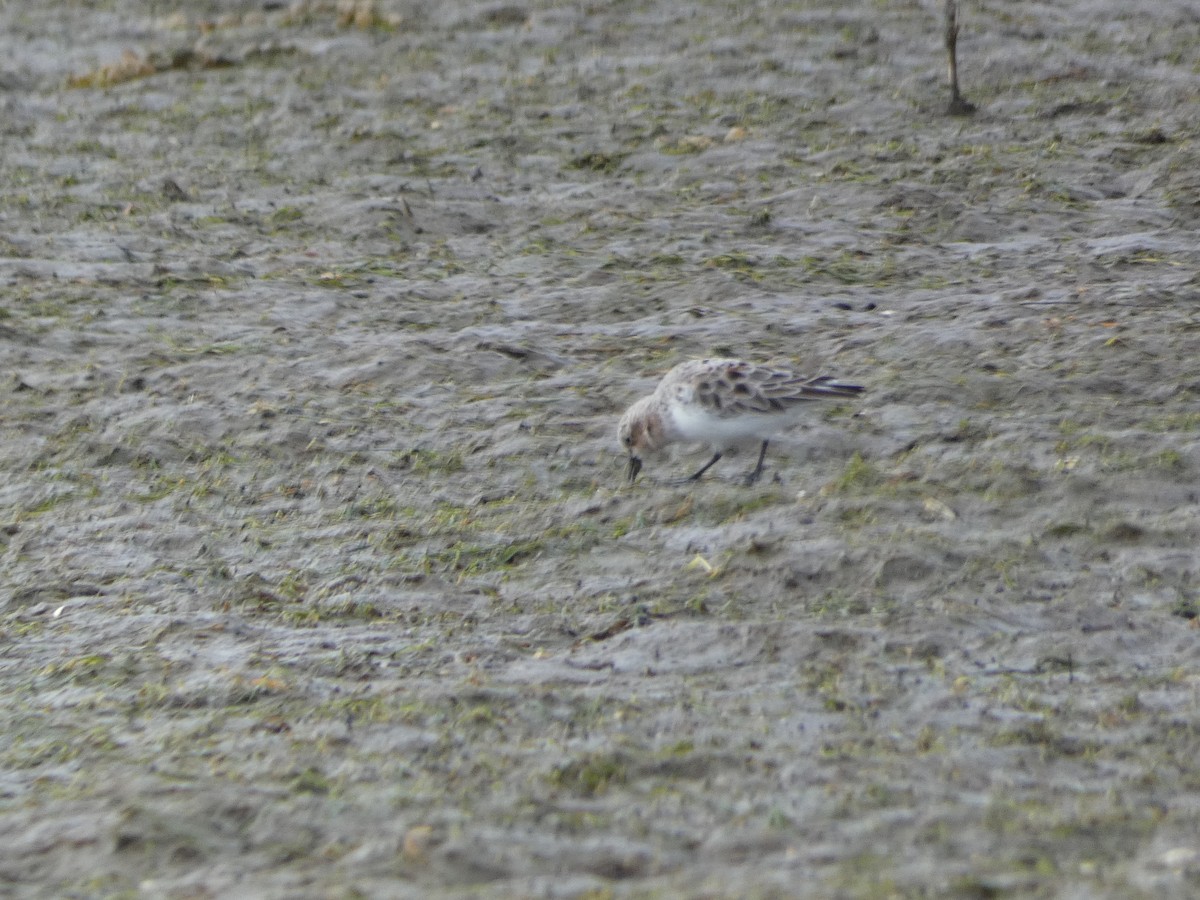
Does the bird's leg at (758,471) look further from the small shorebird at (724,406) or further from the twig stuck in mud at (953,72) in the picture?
the twig stuck in mud at (953,72)

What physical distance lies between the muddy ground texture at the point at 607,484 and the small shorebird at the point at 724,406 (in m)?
0.22

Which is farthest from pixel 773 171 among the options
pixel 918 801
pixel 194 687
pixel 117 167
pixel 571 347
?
pixel 918 801

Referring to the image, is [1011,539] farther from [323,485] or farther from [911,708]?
[323,485]

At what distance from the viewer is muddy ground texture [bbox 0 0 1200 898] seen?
4.60m

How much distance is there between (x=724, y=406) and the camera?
716 cm

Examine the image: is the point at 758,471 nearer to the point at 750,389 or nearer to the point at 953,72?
A: the point at 750,389

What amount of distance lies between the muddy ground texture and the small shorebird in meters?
0.22

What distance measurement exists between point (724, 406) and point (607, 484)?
69cm

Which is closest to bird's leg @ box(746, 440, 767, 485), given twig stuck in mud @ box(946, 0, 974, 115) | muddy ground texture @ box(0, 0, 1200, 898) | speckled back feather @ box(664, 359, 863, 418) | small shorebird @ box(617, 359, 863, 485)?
small shorebird @ box(617, 359, 863, 485)

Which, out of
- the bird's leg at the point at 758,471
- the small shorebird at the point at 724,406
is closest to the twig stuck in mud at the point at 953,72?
the small shorebird at the point at 724,406

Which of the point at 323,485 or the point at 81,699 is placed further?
the point at 323,485

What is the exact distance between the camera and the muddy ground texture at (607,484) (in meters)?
4.60

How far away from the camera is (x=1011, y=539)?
21.3ft

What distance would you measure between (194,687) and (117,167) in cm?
849
